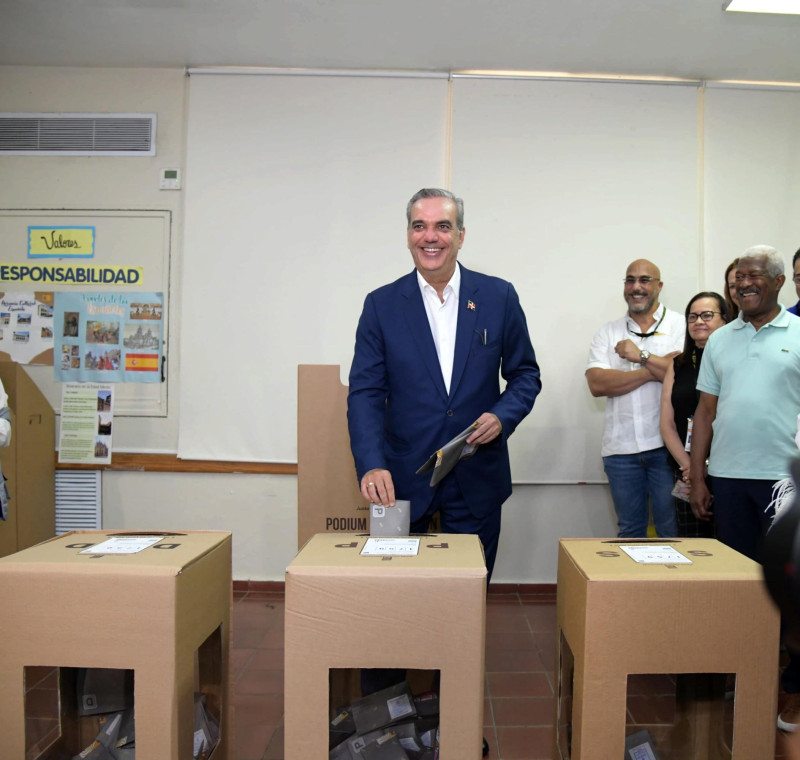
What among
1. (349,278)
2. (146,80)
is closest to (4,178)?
(146,80)

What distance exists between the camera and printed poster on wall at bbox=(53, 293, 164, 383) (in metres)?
3.49

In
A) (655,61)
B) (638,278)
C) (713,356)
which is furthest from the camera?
(655,61)

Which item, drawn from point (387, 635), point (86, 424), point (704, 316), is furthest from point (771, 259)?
point (86, 424)

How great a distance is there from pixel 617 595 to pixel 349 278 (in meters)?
2.49

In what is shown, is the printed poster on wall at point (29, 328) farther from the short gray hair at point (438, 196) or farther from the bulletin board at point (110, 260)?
the short gray hair at point (438, 196)

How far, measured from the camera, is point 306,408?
8.56ft

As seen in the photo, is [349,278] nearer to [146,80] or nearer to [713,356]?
[146,80]

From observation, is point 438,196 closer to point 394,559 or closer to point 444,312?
point 444,312

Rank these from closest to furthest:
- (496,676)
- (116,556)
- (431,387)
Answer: (116,556)
(431,387)
(496,676)

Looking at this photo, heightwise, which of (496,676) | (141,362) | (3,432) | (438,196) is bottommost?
(496,676)

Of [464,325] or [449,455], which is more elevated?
[464,325]

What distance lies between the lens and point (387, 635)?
4.08 ft

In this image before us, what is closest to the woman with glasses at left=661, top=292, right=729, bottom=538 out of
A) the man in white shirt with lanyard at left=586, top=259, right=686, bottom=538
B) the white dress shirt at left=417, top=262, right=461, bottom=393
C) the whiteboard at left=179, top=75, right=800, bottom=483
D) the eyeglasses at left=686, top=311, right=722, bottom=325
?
the eyeglasses at left=686, top=311, right=722, bottom=325

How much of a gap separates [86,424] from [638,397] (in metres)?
2.80
